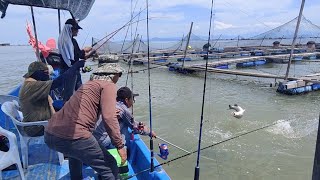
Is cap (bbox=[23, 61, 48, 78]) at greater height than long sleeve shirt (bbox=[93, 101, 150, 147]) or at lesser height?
greater

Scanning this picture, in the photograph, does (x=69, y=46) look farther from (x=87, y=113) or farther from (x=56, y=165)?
(x=87, y=113)

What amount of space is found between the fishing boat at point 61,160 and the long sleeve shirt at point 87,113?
0.98 m

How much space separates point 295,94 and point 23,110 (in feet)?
45.3

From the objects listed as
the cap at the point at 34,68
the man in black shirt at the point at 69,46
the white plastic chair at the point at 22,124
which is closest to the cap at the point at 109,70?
the white plastic chair at the point at 22,124

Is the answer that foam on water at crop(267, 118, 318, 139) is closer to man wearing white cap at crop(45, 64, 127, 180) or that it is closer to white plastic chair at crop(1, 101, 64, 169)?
white plastic chair at crop(1, 101, 64, 169)

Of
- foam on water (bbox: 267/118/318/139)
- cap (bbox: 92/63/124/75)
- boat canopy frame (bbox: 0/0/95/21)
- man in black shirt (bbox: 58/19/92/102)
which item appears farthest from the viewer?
foam on water (bbox: 267/118/318/139)

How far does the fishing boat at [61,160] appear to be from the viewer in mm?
3684

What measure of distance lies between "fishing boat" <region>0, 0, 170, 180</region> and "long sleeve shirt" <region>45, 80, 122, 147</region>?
38.5 inches

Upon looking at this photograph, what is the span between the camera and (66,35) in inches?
169

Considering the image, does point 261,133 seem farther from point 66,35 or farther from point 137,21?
point 66,35

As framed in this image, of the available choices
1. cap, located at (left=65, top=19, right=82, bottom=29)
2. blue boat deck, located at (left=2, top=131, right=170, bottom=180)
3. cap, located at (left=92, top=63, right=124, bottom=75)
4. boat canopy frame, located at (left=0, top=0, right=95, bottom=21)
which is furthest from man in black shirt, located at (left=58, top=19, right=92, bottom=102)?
cap, located at (left=92, top=63, right=124, bottom=75)

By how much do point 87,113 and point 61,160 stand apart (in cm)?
184

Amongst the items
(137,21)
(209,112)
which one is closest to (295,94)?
(209,112)

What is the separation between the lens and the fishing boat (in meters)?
3.68
